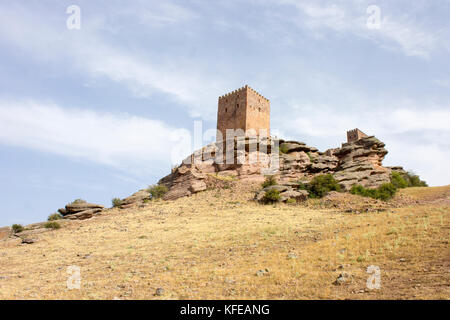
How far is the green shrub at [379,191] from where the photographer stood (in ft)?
78.2

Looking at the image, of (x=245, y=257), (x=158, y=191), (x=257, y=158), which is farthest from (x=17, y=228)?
(x=257, y=158)

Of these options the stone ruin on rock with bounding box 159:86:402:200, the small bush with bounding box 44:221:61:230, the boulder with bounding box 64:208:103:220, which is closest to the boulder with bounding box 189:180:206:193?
the stone ruin on rock with bounding box 159:86:402:200

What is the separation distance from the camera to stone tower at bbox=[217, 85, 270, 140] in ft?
125

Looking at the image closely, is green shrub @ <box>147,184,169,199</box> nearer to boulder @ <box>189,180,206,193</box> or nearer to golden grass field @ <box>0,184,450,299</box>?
boulder @ <box>189,180,206,193</box>

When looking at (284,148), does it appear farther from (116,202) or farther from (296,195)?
(116,202)

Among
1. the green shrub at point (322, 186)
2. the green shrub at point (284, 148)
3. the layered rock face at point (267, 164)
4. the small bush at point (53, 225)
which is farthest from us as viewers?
the green shrub at point (284, 148)

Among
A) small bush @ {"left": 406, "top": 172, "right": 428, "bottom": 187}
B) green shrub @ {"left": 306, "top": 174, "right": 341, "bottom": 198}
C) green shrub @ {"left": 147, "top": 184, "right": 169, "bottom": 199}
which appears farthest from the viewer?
small bush @ {"left": 406, "top": 172, "right": 428, "bottom": 187}

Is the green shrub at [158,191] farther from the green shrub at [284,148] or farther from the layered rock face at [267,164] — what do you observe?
the green shrub at [284,148]

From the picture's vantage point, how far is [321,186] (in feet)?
85.2

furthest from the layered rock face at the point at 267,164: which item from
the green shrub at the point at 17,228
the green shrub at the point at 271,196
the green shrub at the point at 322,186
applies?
the green shrub at the point at 17,228

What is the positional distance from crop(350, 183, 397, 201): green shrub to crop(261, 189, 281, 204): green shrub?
21.5ft

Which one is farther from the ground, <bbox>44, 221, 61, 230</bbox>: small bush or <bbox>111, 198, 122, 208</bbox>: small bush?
<bbox>111, 198, 122, 208</bbox>: small bush

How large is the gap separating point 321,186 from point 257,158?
10064mm

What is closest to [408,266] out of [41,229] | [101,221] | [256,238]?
[256,238]
